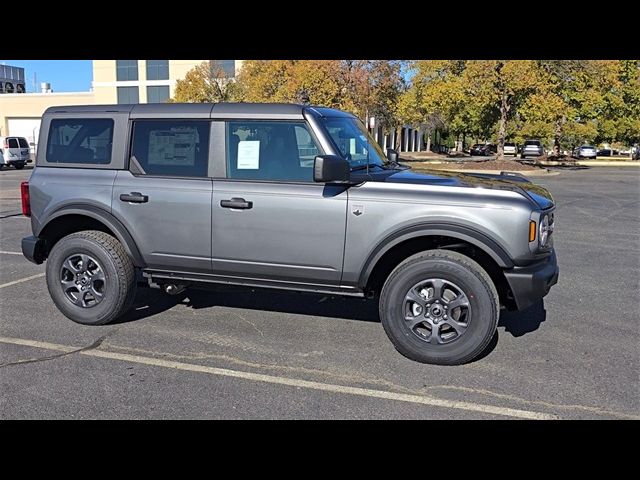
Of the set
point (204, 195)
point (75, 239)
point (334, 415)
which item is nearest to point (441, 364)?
point (334, 415)

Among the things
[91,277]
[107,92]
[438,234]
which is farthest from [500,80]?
[107,92]

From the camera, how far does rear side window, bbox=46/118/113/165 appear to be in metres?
5.18

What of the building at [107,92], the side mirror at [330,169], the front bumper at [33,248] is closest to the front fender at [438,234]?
the side mirror at [330,169]

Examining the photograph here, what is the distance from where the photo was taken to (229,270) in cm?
484

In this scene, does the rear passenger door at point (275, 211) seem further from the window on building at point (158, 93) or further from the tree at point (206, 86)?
the window on building at point (158, 93)

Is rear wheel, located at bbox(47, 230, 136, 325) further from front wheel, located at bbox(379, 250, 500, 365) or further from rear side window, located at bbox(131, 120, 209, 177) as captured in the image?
front wheel, located at bbox(379, 250, 500, 365)

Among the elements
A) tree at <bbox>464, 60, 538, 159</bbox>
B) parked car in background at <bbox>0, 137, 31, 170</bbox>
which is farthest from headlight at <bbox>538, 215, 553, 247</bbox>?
parked car in background at <bbox>0, 137, 31, 170</bbox>

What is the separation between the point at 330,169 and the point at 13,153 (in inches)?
1309

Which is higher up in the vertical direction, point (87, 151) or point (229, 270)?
point (87, 151)

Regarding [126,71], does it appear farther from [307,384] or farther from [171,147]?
[307,384]

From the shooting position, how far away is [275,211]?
460cm

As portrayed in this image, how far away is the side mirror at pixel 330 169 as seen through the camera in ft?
13.9
